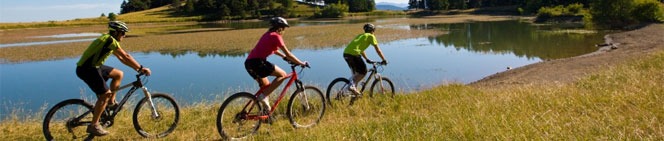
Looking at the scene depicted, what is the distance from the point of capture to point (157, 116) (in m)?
5.89

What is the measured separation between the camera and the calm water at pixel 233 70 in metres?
13.8

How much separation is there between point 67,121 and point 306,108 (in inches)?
131

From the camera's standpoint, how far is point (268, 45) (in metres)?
5.36

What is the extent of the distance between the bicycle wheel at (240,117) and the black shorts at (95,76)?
1.49m

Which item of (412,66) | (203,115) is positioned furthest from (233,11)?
(203,115)

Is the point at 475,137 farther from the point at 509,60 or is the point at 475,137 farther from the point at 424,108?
the point at 509,60

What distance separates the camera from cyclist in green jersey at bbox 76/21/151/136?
4957 mm

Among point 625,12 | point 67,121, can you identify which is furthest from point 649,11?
point 67,121

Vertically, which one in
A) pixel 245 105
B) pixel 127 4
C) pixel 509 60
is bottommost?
pixel 509 60

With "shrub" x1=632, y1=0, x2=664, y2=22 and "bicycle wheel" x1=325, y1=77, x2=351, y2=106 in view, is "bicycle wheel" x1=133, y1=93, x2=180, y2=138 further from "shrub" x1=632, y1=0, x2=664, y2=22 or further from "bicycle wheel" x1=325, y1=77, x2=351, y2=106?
"shrub" x1=632, y1=0, x2=664, y2=22

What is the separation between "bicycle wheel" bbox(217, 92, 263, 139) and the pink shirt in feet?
1.86

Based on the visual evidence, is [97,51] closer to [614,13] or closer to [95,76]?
[95,76]

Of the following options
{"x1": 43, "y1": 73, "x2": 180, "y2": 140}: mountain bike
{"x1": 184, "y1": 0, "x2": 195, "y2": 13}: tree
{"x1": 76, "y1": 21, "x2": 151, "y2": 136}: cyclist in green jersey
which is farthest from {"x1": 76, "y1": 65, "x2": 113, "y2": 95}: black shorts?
{"x1": 184, "y1": 0, "x2": 195, "y2": 13}: tree

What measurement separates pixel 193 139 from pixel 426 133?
3.19 m
